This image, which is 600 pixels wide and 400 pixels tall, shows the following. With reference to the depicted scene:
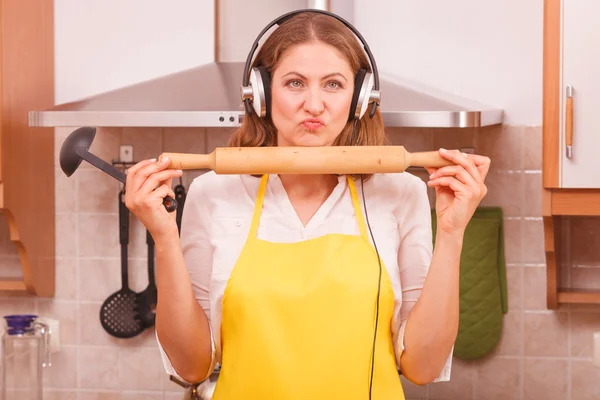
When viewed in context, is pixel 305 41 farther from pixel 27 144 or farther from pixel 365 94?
pixel 27 144

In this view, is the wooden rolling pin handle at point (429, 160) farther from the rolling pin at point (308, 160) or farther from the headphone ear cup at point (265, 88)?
the headphone ear cup at point (265, 88)

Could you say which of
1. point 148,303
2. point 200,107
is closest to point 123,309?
point 148,303

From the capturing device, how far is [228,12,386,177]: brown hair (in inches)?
55.2

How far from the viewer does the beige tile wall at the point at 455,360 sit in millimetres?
2383

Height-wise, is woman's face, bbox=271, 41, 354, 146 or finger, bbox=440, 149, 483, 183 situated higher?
woman's face, bbox=271, 41, 354, 146

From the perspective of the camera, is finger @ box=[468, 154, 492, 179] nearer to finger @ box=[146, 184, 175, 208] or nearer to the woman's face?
the woman's face

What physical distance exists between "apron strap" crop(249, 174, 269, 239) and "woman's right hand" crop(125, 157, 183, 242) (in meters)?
0.16

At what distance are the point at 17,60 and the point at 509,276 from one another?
1.42 meters

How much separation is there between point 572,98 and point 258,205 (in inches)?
37.6

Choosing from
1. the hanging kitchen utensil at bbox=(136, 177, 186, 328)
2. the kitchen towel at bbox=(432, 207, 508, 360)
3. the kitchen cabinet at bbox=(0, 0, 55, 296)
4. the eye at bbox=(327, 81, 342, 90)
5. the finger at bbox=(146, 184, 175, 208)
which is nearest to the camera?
the finger at bbox=(146, 184, 175, 208)

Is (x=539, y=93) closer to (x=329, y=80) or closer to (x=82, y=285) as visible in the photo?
(x=329, y=80)

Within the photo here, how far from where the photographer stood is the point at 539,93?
7.74 ft

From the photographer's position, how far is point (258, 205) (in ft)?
4.73

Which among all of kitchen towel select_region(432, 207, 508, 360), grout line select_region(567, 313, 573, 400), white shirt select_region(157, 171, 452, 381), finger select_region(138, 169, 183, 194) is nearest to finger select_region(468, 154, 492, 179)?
white shirt select_region(157, 171, 452, 381)
